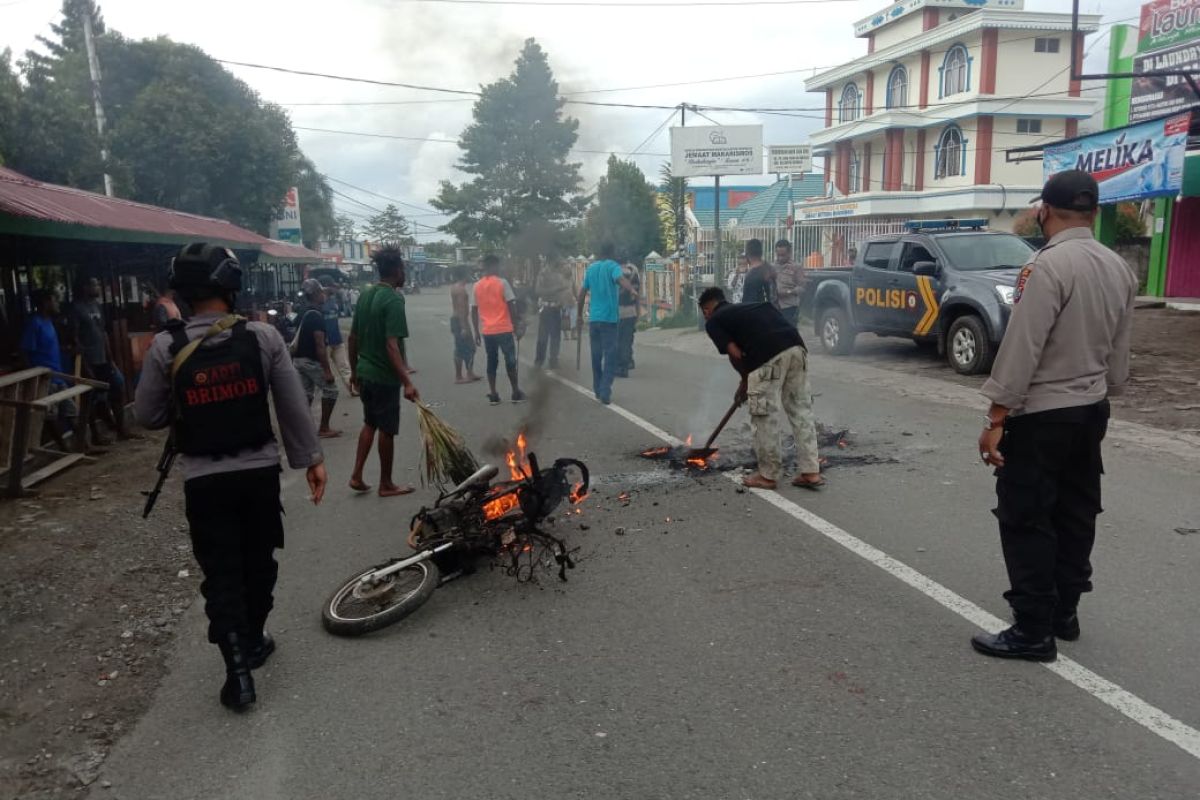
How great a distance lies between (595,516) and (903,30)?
37.9 meters

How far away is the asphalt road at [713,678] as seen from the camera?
2.90 meters

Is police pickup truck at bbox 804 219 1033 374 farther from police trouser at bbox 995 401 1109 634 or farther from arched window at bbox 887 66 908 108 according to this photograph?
arched window at bbox 887 66 908 108

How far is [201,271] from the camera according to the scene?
342 centimetres

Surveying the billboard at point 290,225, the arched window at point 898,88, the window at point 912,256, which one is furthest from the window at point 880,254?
the billboard at point 290,225

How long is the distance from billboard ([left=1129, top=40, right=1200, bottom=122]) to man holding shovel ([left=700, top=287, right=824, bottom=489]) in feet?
54.2

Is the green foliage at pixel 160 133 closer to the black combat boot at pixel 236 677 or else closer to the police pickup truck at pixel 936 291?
the police pickup truck at pixel 936 291

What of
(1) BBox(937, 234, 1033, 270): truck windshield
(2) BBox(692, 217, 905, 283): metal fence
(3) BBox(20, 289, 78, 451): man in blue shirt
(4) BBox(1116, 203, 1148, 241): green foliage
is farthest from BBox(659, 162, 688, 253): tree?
(3) BBox(20, 289, 78, 451): man in blue shirt

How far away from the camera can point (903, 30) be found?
37.3 meters

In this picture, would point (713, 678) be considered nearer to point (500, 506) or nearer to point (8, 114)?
point (500, 506)

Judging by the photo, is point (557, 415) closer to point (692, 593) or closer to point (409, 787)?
point (692, 593)

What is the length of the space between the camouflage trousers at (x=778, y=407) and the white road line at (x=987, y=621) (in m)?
0.29

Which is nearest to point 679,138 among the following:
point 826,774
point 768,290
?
point 768,290

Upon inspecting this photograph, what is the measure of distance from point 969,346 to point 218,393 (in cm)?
1059

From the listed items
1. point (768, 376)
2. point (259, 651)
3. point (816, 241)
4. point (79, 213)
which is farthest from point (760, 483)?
point (816, 241)
